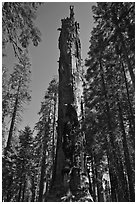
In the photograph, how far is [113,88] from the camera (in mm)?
15227

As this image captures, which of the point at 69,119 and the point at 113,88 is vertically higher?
the point at 113,88

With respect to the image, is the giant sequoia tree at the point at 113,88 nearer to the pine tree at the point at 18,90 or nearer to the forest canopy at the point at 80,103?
the forest canopy at the point at 80,103

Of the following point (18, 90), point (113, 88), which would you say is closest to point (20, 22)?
point (113, 88)

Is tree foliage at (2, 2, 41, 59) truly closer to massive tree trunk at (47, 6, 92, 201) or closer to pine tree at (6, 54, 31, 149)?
massive tree trunk at (47, 6, 92, 201)

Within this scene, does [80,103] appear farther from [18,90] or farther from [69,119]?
[18,90]

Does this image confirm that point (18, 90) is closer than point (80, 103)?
No

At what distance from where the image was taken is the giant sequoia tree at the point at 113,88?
11.1 m

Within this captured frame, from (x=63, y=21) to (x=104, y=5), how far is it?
338 cm

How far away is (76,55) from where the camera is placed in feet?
34.3

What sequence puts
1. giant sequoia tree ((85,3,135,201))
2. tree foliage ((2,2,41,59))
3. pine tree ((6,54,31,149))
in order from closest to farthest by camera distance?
1. tree foliage ((2,2,41,59))
2. giant sequoia tree ((85,3,135,201))
3. pine tree ((6,54,31,149))

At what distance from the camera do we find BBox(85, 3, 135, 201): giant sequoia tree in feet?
36.4

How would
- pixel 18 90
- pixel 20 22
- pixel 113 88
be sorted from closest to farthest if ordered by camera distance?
1. pixel 20 22
2. pixel 113 88
3. pixel 18 90

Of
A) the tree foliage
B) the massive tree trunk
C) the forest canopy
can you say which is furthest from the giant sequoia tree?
the tree foliage

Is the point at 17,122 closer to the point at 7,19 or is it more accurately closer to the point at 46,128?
the point at 46,128
